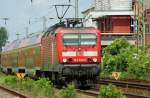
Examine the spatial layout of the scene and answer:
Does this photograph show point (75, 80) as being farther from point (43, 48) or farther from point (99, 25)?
point (99, 25)

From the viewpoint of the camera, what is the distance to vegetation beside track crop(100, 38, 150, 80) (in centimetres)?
4006

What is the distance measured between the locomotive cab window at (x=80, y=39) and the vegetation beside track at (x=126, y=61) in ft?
28.2

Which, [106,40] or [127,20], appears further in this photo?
[127,20]

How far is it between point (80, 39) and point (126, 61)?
16.4 meters

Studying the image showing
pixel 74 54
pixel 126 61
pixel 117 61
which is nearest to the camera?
pixel 74 54

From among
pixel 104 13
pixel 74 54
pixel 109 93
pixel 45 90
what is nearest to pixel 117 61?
pixel 74 54

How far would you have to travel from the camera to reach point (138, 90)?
96.6 feet

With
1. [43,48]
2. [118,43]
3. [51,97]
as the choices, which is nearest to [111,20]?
[118,43]

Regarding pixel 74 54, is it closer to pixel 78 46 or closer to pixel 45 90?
pixel 78 46

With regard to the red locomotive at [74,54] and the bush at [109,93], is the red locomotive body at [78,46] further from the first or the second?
the bush at [109,93]

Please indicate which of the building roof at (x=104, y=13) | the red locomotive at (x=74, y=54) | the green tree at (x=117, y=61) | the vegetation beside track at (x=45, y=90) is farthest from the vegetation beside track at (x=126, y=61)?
the building roof at (x=104, y=13)

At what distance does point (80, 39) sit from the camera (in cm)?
3088

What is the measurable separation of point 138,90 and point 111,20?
185 ft

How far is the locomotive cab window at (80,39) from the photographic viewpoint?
30.8 meters
